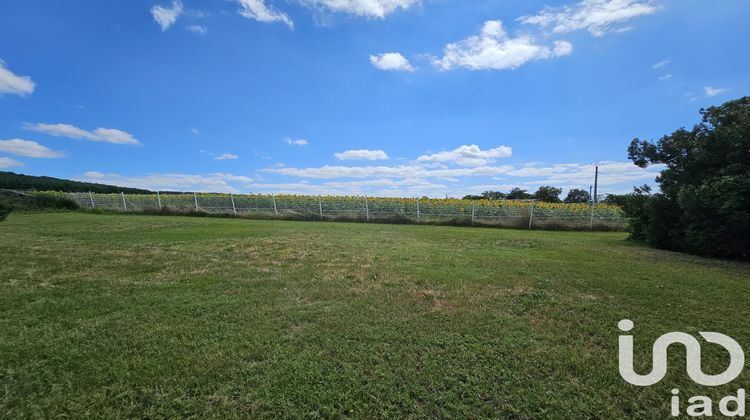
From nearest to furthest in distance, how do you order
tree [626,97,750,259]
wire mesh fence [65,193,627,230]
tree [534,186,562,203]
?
1. tree [626,97,750,259]
2. wire mesh fence [65,193,627,230]
3. tree [534,186,562,203]

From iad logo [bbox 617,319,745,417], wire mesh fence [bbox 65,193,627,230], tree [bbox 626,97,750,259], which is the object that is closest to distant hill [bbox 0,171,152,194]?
wire mesh fence [bbox 65,193,627,230]

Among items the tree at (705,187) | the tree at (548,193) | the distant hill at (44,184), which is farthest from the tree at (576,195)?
the distant hill at (44,184)

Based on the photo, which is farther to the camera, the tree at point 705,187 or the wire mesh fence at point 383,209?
the wire mesh fence at point 383,209

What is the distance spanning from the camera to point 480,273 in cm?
511

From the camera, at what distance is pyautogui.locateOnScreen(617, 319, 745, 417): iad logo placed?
2.05 metres

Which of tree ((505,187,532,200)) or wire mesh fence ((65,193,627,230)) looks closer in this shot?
wire mesh fence ((65,193,627,230))

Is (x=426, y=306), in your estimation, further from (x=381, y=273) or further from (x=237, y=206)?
(x=237, y=206)

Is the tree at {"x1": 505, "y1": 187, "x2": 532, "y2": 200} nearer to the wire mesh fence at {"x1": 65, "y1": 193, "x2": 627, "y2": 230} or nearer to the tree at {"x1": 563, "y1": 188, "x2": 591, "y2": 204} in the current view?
the tree at {"x1": 563, "y1": 188, "x2": 591, "y2": 204}

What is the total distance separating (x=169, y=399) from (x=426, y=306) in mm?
2416

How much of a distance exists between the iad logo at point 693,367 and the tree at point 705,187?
5378 millimetres

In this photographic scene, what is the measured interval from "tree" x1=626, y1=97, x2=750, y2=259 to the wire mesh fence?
678cm

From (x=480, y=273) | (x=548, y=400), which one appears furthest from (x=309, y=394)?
(x=480, y=273)

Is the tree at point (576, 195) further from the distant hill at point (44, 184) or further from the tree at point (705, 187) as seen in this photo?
the distant hill at point (44, 184)

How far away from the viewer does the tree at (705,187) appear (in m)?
6.52
